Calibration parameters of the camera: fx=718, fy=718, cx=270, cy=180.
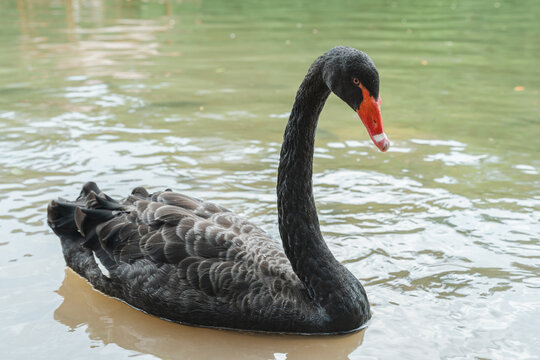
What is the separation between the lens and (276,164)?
21.3 feet

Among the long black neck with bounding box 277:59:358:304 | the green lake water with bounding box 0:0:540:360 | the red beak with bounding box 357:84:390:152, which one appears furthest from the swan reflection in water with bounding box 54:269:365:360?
the red beak with bounding box 357:84:390:152

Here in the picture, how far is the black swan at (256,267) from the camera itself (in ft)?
12.5

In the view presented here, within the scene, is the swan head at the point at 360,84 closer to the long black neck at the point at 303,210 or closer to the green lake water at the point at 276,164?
the long black neck at the point at 303,210

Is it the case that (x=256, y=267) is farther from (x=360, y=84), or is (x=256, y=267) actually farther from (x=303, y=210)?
(x=360, y=84)

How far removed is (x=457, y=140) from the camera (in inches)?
284

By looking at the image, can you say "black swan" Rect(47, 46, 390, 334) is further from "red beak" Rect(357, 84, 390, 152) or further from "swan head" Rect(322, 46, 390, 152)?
"red beak" Rect(357, 84, 390, 152)

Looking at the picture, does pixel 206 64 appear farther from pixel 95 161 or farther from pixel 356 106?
pixel 356 106

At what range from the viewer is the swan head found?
11.1 ft

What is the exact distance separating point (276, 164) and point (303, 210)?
8.53ft

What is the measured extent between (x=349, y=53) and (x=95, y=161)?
12.3 ft

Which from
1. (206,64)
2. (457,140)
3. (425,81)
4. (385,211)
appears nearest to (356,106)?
(385,211)

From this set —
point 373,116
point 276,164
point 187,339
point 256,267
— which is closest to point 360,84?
point 373,116

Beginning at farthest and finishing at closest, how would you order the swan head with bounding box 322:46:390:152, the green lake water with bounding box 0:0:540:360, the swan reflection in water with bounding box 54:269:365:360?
1. the green lake water with bounding box 0:0:540:360
2. the swan reflection in water with bounding box 54:269:365:360
3. the swan head with bounding box 322:46:390:152

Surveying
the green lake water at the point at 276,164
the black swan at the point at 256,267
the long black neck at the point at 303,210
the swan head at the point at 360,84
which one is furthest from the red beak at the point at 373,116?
the green lake water at the point at 276,164
